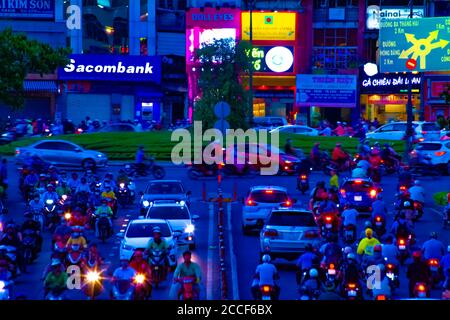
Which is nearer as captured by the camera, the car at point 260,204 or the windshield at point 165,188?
the car at point 260,204

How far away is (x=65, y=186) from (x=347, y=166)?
15.4 m

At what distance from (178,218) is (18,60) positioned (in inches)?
559

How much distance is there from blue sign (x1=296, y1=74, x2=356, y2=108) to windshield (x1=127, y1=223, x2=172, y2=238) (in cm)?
5156

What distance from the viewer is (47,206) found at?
1177 inches

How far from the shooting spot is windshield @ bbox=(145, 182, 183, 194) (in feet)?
110

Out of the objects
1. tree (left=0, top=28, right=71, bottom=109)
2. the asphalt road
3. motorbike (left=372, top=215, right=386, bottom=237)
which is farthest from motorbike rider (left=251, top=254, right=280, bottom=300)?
tree (left=0, top=28, right=71, bottom=109)

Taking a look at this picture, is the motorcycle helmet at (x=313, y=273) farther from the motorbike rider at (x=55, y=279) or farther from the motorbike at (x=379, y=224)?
the motorbike at (x=379, y=224)

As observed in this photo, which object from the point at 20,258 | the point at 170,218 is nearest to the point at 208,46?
the point at 170,218

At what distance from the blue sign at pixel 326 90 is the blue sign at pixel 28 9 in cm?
1830

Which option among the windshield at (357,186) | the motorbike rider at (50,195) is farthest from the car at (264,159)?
the motorbike rider at (50,195)

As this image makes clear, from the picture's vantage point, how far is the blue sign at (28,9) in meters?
75.8

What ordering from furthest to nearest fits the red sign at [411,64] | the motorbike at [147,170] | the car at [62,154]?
the red sign at [411,64] < the car at [62,154] < the motorbike at [147,170]

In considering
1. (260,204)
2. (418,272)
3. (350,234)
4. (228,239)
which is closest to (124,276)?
(418,272)

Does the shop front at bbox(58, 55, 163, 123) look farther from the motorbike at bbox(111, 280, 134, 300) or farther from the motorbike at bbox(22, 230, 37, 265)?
the motorbike at bbox(111, 280, 134, 300)
